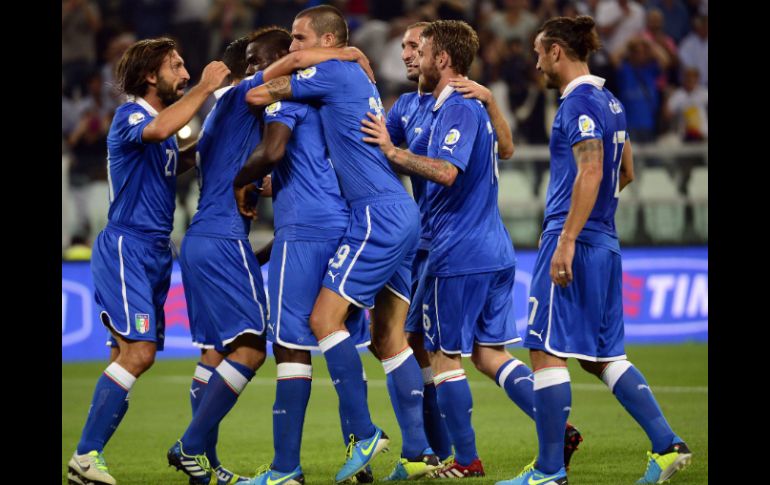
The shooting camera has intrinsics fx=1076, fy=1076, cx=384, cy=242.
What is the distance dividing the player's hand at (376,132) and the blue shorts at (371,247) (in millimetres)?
268

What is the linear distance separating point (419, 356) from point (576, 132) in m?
1.70

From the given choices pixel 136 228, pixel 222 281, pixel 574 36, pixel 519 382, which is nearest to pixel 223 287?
pixel 222 281

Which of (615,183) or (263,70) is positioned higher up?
(263,70)

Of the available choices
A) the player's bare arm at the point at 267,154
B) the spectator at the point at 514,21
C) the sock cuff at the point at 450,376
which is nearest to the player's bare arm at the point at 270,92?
the player's bare arm at the point at 267,154

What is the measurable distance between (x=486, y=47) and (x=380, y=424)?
8.62 meters

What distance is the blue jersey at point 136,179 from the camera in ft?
18.2

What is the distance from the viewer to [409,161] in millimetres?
5266

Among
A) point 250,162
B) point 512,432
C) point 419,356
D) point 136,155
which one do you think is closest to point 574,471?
point 419,356

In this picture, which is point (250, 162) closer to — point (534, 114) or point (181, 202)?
point (181, 202)

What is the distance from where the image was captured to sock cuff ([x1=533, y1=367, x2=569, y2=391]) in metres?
5.01

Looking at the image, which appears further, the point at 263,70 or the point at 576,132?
the point at 263,70

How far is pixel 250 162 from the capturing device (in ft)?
17.4

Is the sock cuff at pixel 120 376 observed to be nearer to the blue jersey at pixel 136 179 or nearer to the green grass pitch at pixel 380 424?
the green grass pitch at pixel 380 424

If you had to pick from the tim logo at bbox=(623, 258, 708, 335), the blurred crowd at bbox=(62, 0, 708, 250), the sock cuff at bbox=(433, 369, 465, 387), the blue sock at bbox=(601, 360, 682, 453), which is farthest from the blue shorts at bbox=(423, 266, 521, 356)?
the blurred crowd at bbox=(62, 0, 708, 250)
